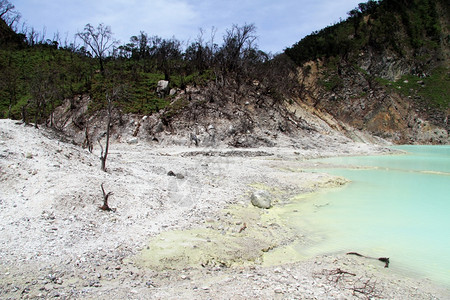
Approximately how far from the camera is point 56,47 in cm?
5244

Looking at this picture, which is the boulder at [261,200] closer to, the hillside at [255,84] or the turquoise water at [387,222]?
the turquoise water at [387,222]

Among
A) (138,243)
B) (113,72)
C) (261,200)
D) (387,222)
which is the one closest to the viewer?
(138,243)

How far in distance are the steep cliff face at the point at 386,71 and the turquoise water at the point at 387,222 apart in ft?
106

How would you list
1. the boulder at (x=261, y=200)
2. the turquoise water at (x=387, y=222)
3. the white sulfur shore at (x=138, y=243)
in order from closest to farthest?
the white sulfur shore at (x=138, y=243) < the turquoise water at (x=387, y=222) < the boulder at (x=261, y=200)

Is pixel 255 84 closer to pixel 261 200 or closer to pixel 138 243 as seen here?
pixel 261 200

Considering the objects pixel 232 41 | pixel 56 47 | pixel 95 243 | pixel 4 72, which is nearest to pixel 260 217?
pixel 95 243

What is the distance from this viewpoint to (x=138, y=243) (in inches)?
270

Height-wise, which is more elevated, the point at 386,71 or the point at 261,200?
the point at 386,71

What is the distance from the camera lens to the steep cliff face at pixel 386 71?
168 ft

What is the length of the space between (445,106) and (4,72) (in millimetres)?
64379

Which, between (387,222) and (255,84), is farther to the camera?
(255,84)

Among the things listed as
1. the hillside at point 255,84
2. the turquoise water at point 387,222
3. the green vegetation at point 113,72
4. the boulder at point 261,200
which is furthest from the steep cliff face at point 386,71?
the boulder at point 261,200

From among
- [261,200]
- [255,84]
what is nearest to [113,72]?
[255,84]

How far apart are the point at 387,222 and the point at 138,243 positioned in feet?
24.2
